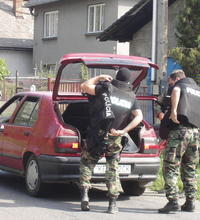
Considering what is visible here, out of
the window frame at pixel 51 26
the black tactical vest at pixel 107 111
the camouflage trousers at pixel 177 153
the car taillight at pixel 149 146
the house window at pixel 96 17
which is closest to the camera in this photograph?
the black tactical vest at pixel 107 111

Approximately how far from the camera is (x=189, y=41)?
14.6 m

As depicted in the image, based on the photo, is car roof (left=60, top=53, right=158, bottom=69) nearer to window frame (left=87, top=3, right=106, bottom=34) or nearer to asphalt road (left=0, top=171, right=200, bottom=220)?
asphalt road (left=0, top=171, right=200, bottom=220)

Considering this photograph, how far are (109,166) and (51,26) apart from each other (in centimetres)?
2474

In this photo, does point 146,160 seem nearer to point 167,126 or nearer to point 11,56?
point 167,126

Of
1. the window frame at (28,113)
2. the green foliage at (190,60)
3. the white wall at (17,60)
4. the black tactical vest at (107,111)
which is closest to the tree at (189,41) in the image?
the green foliage at (190,60)

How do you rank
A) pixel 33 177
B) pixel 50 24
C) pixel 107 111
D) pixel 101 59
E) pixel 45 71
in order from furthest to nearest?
pixel 45 71 < pixel 50 24 < pixel 33 177 < pixel 101 59 < pixel 107 111

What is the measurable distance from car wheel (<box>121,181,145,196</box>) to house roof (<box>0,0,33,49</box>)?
28179 mm

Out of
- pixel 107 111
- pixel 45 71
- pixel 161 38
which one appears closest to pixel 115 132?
pixel 107 111

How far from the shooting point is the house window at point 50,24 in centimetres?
3169

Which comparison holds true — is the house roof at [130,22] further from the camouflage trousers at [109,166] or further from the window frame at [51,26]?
the window frame at [51,26]

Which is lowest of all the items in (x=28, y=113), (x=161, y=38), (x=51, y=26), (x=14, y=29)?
(x=28, y=113)

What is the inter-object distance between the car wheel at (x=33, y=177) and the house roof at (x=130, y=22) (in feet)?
31.9

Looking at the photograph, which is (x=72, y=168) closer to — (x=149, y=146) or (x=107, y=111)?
(x=107, y=111)

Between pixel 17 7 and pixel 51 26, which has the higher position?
pixel 17 7
